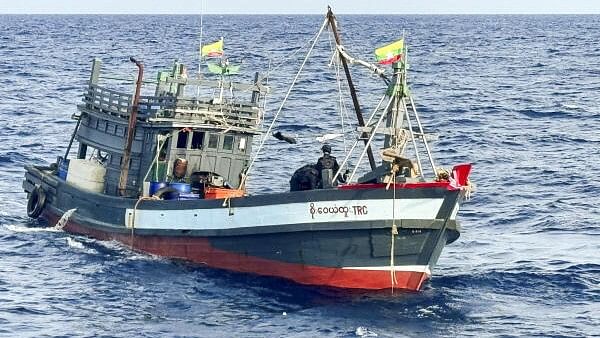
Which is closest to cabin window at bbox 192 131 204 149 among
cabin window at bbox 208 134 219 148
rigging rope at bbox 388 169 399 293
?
cabin window at bbox 208 134 219 148

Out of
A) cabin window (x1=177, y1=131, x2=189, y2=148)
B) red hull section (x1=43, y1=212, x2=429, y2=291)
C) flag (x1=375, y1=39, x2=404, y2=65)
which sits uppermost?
flag (x1=375, y1=39, x2=404, y2=65)

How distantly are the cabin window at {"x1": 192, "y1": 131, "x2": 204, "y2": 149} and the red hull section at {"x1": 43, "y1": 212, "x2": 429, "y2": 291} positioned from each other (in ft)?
9.79

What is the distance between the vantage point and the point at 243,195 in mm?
29750

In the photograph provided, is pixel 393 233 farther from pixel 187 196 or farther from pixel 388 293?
pixel 187 196

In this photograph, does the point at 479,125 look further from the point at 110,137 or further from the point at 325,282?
the point at 325,282

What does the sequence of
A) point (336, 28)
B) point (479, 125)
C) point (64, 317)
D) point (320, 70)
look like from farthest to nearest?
point (320, 70) → point (479, 125) → point (336, 28) → point (64, 317)

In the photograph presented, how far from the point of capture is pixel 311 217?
26.4 meters

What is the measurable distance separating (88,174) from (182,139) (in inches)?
147

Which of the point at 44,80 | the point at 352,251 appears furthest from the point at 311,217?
the point at 44,80

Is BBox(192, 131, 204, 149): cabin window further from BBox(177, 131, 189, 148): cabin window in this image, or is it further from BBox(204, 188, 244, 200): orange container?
BBox(204, 188, 244, 200): orange container

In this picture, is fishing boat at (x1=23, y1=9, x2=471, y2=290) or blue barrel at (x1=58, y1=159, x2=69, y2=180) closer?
fishing boat at (x1=23, y1=9, x2=471, y2=290)

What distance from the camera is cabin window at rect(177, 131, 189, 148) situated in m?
31.4

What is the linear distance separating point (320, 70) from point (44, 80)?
21108 millimetres

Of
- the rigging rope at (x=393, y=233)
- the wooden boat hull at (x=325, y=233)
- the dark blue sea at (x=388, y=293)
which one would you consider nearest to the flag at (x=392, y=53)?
the rigging rope at (x=393, y=233)
